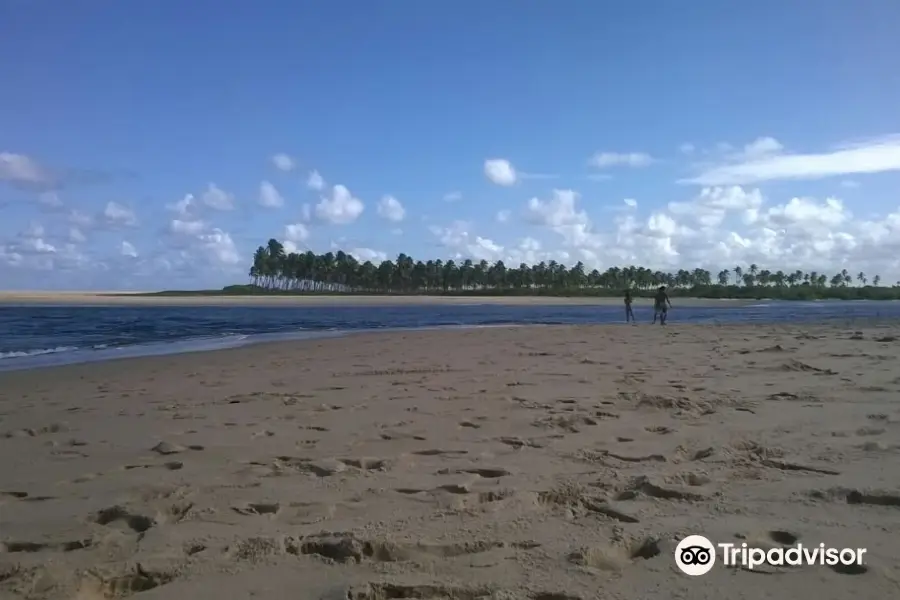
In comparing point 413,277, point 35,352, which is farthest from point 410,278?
point 35,352

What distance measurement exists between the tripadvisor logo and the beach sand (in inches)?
2.8

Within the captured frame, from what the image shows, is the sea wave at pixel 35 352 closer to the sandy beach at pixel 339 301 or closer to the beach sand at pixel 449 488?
the beach sand at pixel 449 488

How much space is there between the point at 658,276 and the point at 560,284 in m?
37.4

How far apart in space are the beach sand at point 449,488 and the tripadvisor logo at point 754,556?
0.24ft

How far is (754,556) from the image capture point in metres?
3.31

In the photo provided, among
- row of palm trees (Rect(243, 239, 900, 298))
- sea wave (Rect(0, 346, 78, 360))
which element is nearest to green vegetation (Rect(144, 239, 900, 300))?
row of palm trees (Rect(243, 239, 900, 298))

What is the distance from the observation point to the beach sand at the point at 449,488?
10.4ft

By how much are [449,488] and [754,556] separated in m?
1.97

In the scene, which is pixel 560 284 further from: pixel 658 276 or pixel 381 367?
pixel 381 367

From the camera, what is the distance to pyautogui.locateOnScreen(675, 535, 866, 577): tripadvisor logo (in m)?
3.22

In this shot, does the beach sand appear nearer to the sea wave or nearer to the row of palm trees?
the sea wave

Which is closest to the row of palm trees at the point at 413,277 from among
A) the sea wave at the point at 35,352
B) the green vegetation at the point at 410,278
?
the green vegetation at the point at 410,278

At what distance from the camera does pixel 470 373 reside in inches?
446

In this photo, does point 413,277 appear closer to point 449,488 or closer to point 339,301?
point 339,301
